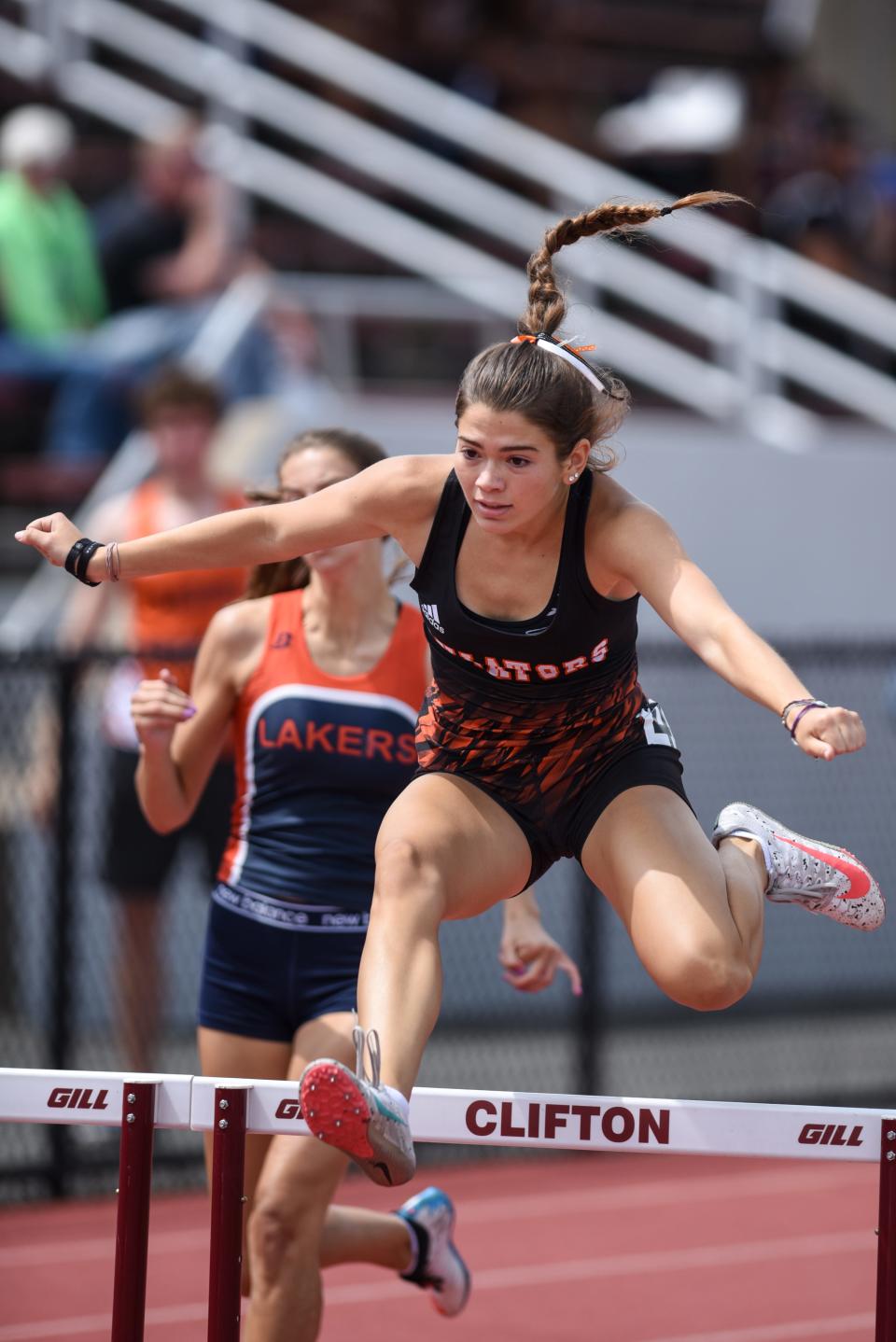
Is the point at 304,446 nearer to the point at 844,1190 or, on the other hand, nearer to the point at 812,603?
the point at 844,1190

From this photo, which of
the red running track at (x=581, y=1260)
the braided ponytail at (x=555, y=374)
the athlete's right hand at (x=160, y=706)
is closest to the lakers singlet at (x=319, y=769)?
the athlete's right hand at (x=160, y=706)

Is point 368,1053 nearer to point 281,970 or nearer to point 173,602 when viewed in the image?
point 281,970

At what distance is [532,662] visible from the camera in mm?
3830

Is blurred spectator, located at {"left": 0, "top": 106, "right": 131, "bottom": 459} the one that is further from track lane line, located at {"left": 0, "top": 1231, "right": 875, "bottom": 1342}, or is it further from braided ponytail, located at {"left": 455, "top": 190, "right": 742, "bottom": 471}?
braided ponytail, located at {"left": 455, "top": 190, "right": 742, "bottom": 471}

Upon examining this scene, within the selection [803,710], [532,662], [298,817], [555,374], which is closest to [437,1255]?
[298,817]

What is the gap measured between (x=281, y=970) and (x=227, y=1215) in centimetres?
Result: 91

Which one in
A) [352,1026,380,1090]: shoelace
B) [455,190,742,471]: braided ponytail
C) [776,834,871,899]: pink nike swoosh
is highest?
[455,190,742,471]: braided ponytail

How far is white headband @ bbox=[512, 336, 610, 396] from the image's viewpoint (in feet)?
12.6

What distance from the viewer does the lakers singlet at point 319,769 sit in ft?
15.0

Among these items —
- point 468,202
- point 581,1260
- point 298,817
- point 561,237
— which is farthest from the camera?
point 468,202

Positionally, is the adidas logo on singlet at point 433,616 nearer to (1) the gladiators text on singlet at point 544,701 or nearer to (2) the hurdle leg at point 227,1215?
(1) the gladiators text on singlet at point 544,701

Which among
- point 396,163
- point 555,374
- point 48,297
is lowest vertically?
point 555,374

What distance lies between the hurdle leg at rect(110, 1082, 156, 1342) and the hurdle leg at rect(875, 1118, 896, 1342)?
4.65 ft

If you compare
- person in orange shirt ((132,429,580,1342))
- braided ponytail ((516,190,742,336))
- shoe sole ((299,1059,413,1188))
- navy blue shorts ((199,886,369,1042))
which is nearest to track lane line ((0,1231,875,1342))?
person in orange shirt ((132,429,580,1342))
